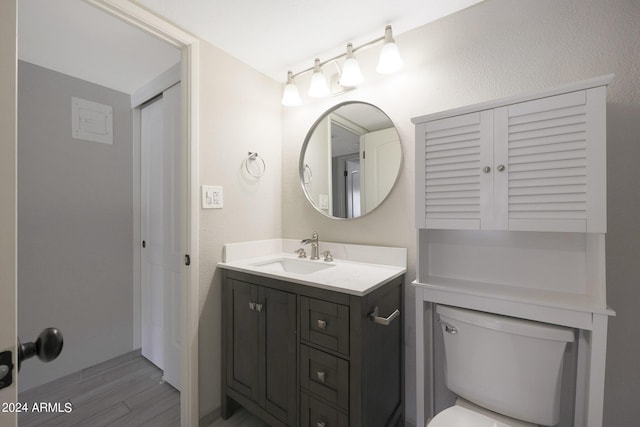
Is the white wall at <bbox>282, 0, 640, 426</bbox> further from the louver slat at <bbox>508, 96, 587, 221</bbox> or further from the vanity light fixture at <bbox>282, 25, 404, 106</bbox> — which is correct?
the louver slat at <bbox>508, 96, 587, 221</bbox>

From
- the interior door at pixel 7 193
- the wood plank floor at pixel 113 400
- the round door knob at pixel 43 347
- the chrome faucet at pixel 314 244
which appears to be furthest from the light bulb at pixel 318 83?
the wood plank floor at pixel 113 400

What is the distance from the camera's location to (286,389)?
1316mm

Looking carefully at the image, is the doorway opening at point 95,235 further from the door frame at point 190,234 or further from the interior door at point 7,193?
the interior door at point 7,193

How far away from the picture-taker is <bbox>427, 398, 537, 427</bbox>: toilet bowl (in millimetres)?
1004

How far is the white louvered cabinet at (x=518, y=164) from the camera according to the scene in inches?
35.7

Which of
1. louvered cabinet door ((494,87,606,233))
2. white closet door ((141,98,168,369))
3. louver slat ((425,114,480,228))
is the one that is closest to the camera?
louvered cabinet door ((494,87,606,233))

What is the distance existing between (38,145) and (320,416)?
248 centimetres

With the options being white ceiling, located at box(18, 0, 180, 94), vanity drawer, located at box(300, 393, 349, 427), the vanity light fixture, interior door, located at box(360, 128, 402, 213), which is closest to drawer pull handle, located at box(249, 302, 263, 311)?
vanity drawer, located at box(300, 393, 349, 427)

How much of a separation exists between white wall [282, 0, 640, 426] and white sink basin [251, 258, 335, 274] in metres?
0.22

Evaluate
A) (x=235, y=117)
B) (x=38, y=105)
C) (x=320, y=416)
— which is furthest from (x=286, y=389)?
(x=38, y=105)

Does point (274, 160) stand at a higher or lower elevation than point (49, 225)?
higher

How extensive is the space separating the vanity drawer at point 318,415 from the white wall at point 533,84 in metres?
0.51

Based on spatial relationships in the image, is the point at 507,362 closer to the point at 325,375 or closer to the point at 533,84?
the point at 325,375

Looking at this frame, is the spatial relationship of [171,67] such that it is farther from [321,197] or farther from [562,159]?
[562,159]
